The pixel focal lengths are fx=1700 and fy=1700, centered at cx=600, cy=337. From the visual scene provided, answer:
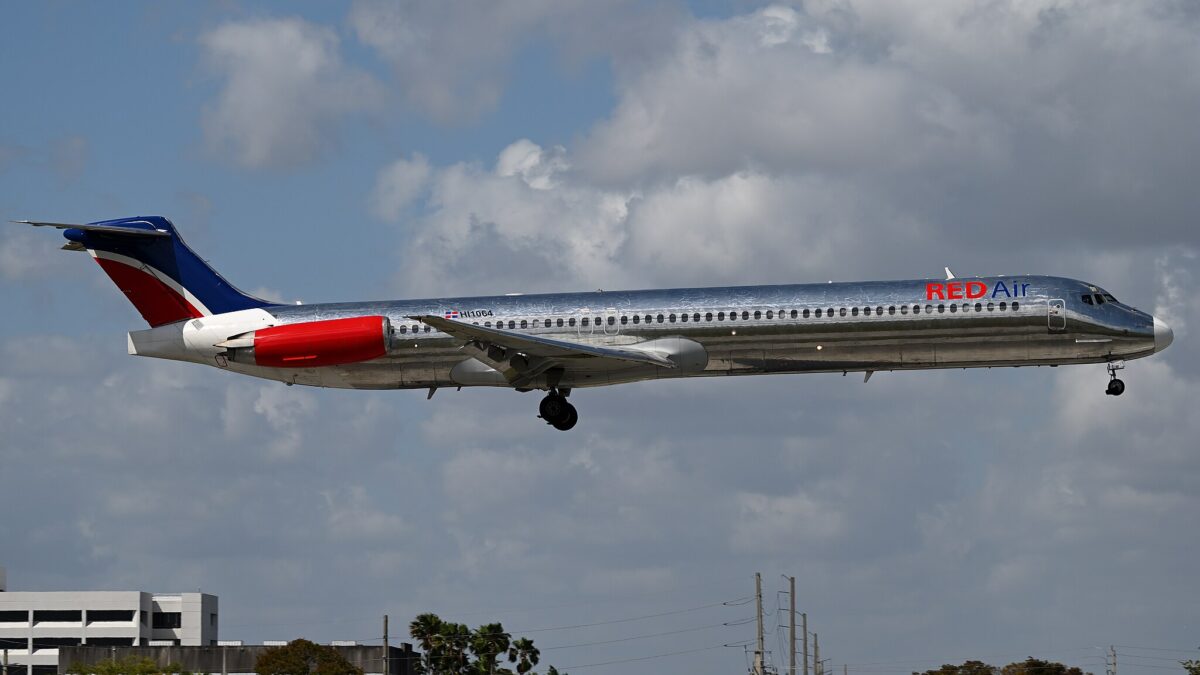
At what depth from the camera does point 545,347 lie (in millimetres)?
44406

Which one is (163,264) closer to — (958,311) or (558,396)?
(558,396)

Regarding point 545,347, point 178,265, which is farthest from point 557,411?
point 178,265

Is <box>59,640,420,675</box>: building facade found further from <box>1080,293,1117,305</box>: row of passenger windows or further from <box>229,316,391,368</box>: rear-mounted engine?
<box>1080,293,1117,305</box>: row of passenger windows

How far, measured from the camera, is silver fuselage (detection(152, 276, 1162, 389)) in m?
44.4

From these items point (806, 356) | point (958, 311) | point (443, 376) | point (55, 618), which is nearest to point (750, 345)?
point (806, 356)

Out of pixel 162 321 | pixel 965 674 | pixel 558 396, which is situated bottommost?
pixel 965 674

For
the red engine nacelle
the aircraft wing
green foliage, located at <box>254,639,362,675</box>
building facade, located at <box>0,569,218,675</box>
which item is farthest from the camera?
building facade, located at <box>0,569,218,675</box>

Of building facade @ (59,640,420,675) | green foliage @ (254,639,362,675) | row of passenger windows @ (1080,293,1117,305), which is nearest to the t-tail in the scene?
row of passenger windows @ (1080,293,1117,305)

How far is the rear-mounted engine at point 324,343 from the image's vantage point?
4541 cm

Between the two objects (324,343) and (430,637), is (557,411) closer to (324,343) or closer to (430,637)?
(324,343)

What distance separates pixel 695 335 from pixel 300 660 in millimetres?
43372

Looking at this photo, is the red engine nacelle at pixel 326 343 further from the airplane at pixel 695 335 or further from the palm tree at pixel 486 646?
the palm tree at pixel 486 646

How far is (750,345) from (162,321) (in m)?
17.8

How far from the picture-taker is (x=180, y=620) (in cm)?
13150
